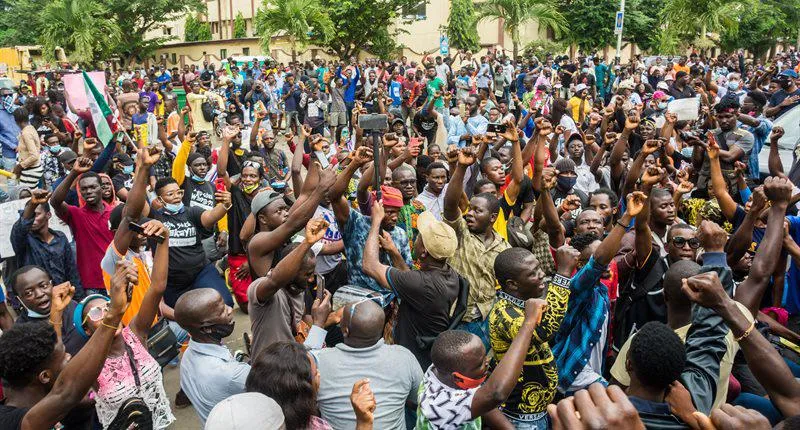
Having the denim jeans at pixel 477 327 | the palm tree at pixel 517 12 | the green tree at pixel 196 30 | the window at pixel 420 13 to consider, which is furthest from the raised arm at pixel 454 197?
the green tree at pixel 196 30

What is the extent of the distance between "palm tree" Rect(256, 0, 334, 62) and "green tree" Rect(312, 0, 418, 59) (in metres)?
1.30

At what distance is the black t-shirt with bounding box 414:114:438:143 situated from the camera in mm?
10680

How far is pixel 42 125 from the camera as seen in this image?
997 cm

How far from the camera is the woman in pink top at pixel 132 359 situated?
298 centimetres

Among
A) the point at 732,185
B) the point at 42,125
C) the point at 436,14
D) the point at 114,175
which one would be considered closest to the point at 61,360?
the point at 114,175

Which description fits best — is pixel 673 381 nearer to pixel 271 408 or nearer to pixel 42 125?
pixel 271 408

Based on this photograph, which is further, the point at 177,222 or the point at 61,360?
the point at 177,222

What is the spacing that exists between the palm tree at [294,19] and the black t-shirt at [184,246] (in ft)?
69.0

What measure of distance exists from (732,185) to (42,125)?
958 cm

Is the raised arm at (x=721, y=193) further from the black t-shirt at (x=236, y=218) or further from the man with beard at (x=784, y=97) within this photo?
the man with beard at (x=784, y=97)

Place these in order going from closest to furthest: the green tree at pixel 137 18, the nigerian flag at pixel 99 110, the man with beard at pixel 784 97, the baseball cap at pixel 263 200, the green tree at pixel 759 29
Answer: the baseball cap at pixel 263 200, the nigerian flag at pixel 99 110, the man with beard at pixel 784 97, the green tree at pixel 137 18, the green tree at pixel 759 29

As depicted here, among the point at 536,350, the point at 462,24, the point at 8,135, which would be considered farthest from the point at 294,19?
the point at 536,350

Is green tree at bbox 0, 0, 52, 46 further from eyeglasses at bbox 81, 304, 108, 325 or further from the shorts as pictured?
eyeglasses at bbox 81, 304, 108, 325

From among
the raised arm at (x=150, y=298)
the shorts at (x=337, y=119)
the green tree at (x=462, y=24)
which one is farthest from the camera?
the green tree at (x=462, y=24)
